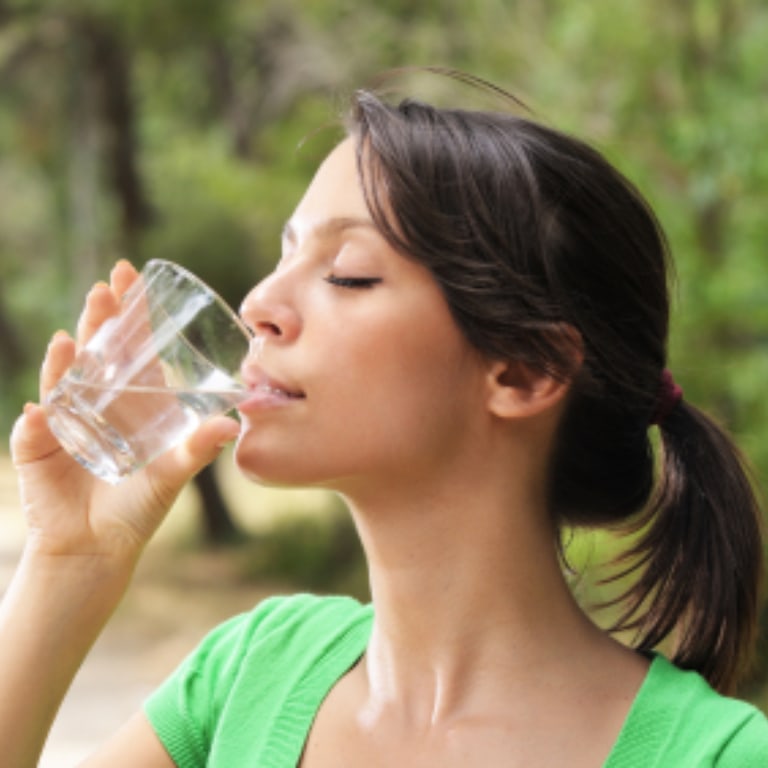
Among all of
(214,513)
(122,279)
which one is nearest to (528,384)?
(122,279)

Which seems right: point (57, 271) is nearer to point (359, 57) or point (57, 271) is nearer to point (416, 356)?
point (359, 57)

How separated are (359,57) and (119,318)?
7966mm

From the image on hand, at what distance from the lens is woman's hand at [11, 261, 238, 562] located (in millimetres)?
1568

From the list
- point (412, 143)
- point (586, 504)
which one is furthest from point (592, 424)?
point (412, 143)

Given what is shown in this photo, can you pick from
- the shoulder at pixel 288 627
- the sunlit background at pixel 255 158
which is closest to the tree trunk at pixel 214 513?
the sunlit background at pixel 255 158

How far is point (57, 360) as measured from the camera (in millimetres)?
1525

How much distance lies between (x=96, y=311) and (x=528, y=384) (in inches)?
18.9

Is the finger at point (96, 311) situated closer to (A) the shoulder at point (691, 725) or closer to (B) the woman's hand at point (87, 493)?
(B) the woman's hand at point (87, 493)

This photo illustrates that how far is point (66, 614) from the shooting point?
1.55 meters

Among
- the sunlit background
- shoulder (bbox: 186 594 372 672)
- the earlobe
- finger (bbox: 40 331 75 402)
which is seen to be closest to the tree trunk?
the sunlit background

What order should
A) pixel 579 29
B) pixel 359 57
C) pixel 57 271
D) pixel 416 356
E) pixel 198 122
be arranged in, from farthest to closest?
pixel 198 122 < pixel 57 271 < pixel 359 57 < pixel 579 29 < pixel 416 356

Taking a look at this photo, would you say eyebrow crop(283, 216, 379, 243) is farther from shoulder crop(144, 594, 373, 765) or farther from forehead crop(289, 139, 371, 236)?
shoulder crop(144, 594, 373, 765)

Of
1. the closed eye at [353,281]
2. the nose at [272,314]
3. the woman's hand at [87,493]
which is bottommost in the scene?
the woman's hand at [87,493]

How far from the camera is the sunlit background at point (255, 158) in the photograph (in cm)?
545
